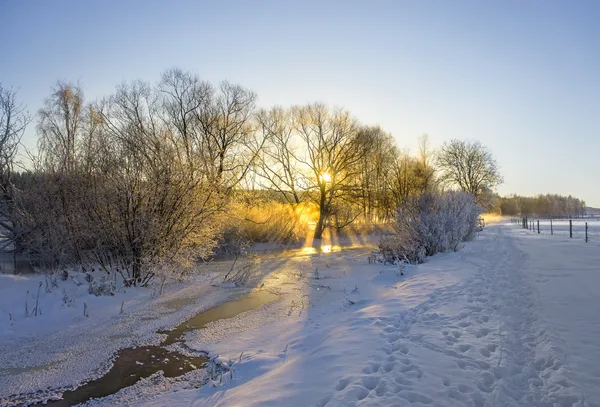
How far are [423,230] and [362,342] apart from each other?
1194 cm

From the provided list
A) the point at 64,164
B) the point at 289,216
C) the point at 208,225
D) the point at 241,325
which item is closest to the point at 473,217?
the point at 289,216

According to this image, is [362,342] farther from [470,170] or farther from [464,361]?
[470,170]

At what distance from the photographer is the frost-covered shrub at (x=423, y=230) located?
51.7ft

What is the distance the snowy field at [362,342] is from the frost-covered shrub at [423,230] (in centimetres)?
414

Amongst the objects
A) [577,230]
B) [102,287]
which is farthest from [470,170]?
[102,287]

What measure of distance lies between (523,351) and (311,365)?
2.77m

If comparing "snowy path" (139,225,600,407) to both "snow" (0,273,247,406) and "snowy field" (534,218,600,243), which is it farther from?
"snowy field" (534,218,600,243)

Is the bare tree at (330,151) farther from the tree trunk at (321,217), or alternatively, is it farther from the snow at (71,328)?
the snow at (71,328)

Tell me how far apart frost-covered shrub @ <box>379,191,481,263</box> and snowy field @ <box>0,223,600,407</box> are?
163 inches

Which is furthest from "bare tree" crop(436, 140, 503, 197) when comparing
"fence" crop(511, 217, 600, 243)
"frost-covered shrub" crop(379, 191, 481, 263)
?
"frost-covered shrub" crop(379, 191, 481, 263)

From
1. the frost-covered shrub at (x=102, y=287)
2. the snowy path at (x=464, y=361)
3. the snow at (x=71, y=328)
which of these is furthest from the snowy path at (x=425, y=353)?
the frost-covered shrub at (x=102, y=287)

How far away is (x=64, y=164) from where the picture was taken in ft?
37.7

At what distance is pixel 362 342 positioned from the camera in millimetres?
5641

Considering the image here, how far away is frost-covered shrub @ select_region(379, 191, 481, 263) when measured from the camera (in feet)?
51.7
